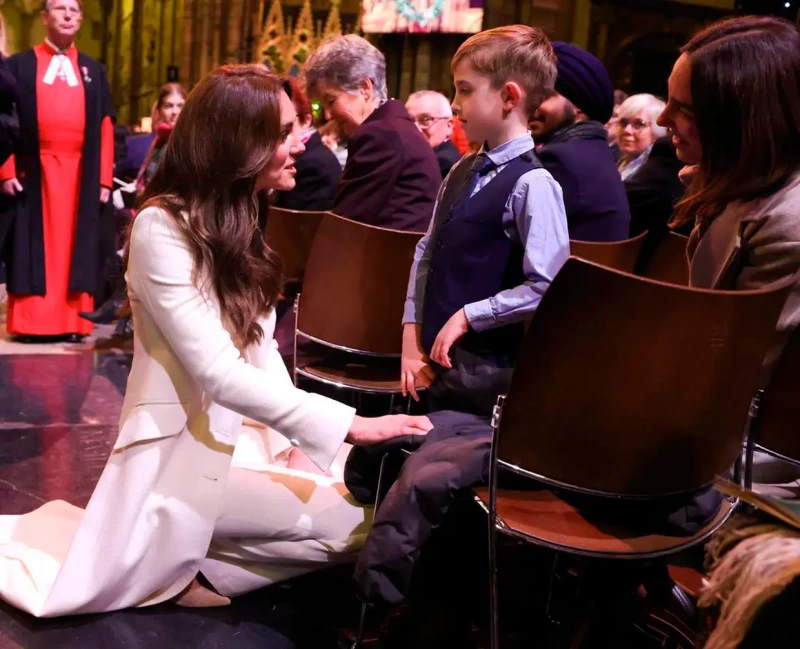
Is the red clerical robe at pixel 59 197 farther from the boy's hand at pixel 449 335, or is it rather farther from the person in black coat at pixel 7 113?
the boy's hand at pixel 449 335

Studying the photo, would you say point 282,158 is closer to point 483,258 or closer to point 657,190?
point 483,258

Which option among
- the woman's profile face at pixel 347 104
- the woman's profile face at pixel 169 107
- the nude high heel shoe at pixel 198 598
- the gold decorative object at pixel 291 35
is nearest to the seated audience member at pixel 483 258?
the nude high heel shoe at pixel 198 598

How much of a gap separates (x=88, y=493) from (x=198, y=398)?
1040 millimetres

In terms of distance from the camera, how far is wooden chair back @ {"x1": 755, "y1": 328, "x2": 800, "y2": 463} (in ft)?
5.42

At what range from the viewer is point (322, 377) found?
2668 mm

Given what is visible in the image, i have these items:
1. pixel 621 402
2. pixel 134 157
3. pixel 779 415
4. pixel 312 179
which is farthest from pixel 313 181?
pixel 134 157

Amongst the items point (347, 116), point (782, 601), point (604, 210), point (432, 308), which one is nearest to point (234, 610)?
point (432, 308)

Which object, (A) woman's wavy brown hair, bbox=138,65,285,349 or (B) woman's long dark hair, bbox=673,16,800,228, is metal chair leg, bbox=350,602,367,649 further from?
(B) woman's long dark hair, bbox=673,16,800,228

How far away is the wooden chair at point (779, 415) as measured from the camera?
166 centimetres

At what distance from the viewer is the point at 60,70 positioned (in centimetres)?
439

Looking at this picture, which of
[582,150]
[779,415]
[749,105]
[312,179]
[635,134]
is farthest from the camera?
[635,134]

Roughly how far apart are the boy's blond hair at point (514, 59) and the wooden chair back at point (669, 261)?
3.67 ft

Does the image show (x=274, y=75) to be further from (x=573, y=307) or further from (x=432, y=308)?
(x=573, y=307)

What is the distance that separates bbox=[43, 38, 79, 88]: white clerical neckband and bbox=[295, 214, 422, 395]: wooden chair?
2.44 meters
